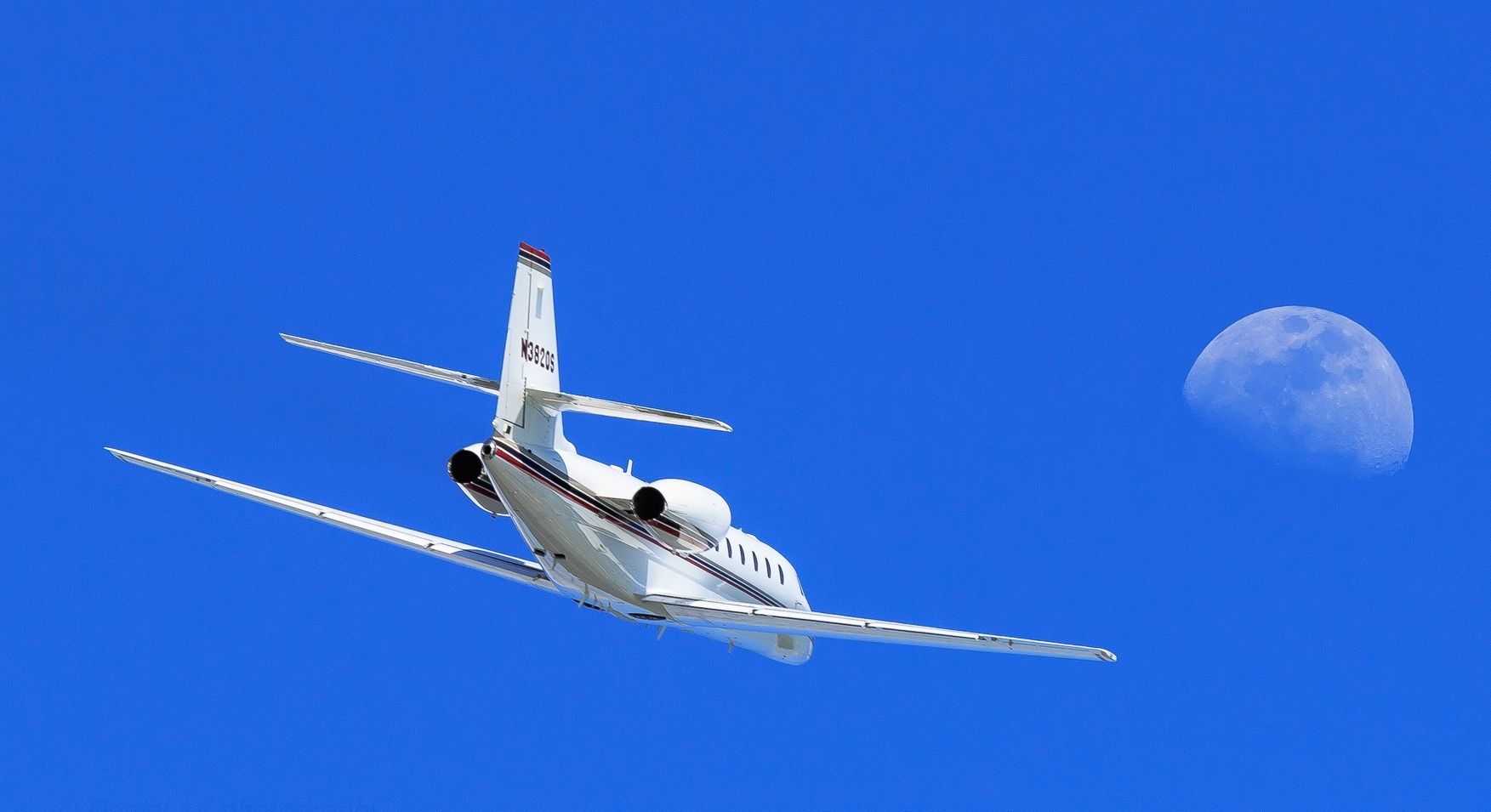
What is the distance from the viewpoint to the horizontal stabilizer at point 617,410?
30.5 metres

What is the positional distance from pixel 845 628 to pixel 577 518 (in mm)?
5549

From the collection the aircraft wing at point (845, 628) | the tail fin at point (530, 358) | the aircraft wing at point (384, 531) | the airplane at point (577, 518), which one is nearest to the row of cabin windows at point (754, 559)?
the airplane at point (577, 518)

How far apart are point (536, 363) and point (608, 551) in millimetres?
3817

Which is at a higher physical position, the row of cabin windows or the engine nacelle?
the row of cabin windows

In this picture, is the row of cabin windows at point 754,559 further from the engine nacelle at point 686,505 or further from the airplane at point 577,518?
the engine nacelle at point 686,505

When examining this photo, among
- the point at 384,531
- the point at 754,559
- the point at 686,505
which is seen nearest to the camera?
the point at 686,505

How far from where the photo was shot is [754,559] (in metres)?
41.8

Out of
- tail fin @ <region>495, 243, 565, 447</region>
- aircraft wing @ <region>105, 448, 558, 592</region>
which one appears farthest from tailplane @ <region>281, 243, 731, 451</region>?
aircraft wing @ <region>105, 448, 558, 592</region>

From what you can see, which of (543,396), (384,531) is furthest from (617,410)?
(384,531)

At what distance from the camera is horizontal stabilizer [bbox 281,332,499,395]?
3256 cm

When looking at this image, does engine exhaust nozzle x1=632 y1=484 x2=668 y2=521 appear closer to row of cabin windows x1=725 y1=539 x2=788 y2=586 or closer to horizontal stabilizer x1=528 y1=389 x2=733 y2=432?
horizontal stabilizer x1=528 y1=389 x2=733 y2=432

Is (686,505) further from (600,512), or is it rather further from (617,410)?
(617,410)

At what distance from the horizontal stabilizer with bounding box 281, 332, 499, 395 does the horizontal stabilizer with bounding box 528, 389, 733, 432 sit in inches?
36.1

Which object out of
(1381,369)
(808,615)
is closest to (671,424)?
(808,615)
